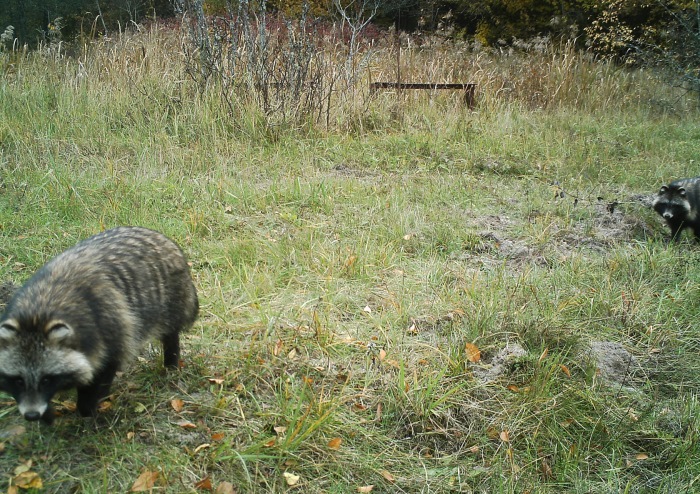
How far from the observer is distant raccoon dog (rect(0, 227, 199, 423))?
2.61m

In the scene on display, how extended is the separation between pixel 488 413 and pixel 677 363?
141 centimetres

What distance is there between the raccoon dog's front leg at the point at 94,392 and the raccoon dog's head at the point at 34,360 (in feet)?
0.93

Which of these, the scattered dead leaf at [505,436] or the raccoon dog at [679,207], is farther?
the raccoon dog at [679,207]

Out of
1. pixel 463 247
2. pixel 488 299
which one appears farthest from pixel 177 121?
pixel 488 299

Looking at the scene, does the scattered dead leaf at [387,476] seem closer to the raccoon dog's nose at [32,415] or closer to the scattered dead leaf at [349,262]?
the raccoon dog's nose at [32,415]

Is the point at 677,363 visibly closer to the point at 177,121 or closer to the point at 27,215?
the point at 27,215

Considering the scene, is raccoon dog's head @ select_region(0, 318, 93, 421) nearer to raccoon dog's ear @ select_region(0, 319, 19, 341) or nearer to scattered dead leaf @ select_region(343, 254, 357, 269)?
raccoon dog's ear @ select_region(0, 319, 19, 341)

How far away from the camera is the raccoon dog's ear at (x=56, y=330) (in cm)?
259

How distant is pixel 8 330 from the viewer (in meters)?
2.59

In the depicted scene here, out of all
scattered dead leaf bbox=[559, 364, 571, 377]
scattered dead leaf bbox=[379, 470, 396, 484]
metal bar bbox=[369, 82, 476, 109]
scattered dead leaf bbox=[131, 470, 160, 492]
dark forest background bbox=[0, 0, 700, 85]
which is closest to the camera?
scattered dead leaf bbox=[131, 470, 160, 492]

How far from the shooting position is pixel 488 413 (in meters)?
3.46

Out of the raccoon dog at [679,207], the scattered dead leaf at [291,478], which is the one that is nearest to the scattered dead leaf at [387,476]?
the scattered dead leaf at [291,478]

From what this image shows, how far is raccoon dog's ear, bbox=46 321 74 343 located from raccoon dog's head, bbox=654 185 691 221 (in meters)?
5.67

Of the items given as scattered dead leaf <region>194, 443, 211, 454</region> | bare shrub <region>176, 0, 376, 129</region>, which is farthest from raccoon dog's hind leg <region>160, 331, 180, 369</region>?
bare shrub <region>176, 0, 376, 129</region>
